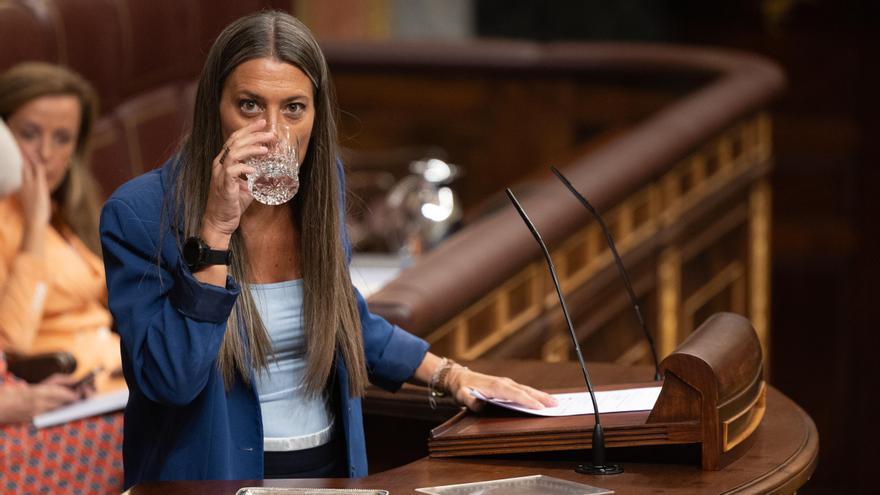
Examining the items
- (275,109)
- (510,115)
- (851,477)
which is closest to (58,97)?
(275,109)

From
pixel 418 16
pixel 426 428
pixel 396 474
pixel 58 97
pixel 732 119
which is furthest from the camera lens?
pixel 418 16

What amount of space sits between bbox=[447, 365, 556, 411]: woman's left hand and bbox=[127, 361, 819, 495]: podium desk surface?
16 centimetres

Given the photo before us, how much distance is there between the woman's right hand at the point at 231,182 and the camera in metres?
1.96

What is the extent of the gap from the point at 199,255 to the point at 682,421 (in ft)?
2.25

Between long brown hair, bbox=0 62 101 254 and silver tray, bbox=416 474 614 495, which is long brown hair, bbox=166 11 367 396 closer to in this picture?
silver tray, bbox=416 474 614 495

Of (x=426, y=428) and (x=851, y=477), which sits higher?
(x=426, y=428)

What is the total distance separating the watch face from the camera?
77.6 inches

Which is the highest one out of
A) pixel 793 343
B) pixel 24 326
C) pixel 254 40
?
pixel 254 40

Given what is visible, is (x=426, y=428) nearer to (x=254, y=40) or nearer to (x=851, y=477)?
(x=254, y=40)

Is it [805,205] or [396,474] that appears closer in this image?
[396,474]

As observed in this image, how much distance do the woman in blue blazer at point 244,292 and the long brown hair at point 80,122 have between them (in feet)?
5.58

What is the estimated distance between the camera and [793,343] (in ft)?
25.9

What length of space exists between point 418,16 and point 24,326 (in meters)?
4.22

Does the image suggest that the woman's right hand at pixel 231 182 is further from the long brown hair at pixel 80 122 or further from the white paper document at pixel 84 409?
the long brown hair at pixel 80 122
